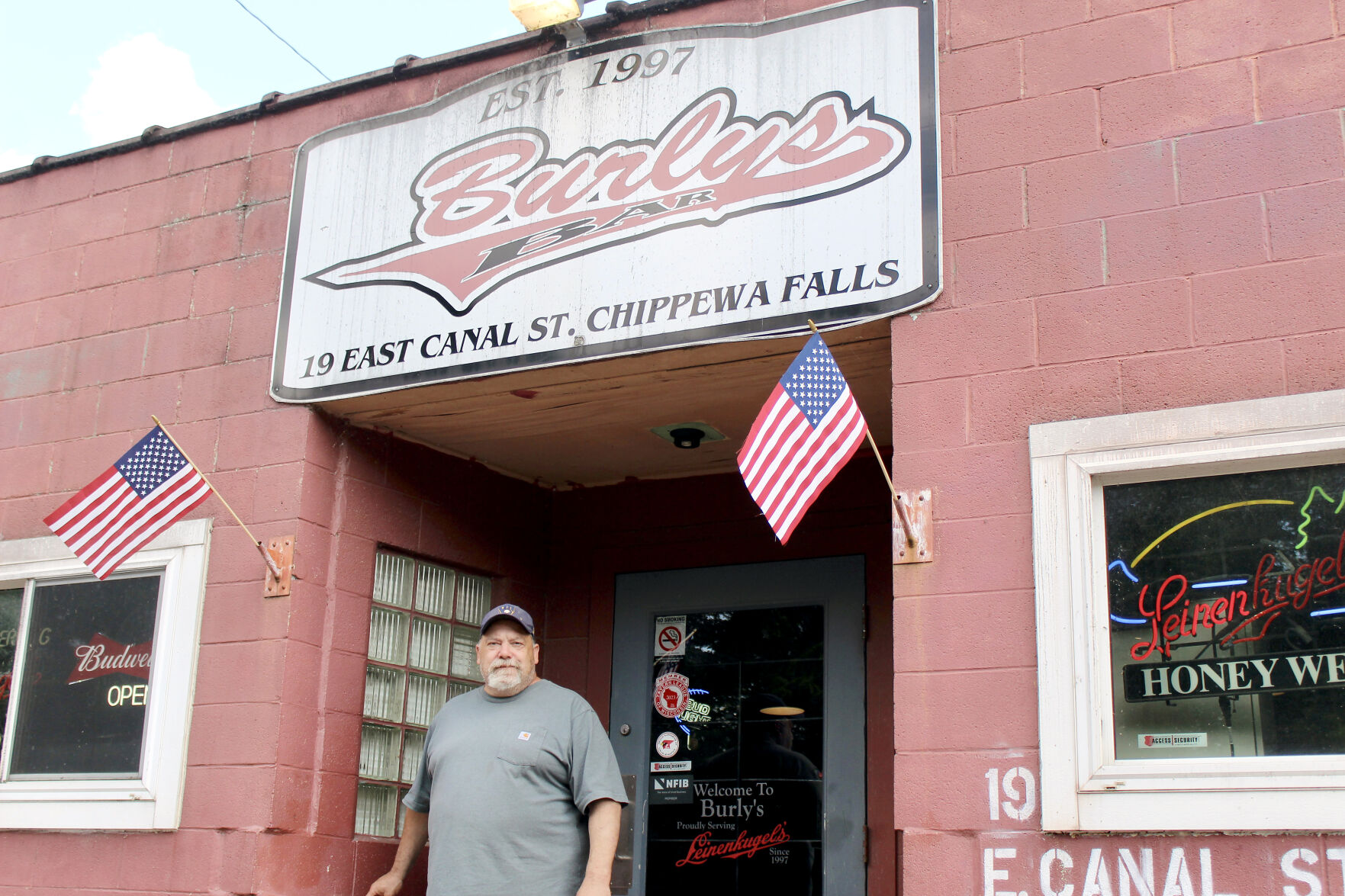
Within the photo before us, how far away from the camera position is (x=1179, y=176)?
4.62 m

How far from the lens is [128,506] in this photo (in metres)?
5.66

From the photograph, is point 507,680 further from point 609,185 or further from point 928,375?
point 609,185

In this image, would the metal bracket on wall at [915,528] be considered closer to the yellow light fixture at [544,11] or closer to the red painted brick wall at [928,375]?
the red painted brick wall at [928,375]

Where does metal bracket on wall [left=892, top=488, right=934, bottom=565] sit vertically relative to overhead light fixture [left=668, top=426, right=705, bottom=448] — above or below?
below

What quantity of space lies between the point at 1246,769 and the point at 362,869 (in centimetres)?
357

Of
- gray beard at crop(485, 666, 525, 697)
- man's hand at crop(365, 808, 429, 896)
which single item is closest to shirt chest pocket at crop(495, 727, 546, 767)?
gray beard at crop(485, 666, 525, 697)

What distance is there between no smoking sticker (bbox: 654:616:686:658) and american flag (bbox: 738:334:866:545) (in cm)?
225

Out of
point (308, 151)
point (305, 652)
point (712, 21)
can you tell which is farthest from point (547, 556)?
point (712, 21)

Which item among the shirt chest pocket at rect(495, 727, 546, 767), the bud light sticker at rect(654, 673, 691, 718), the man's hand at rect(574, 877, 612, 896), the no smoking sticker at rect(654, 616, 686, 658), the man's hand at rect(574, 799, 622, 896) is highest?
the no smoking sticker at rect(654, 616, 686, 658)

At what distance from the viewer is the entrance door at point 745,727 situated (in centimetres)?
611

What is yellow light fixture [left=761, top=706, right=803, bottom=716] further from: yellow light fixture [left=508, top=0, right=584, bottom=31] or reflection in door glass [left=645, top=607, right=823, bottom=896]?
yellow light fixture [left=508, top=0, right=584, bottom=31]

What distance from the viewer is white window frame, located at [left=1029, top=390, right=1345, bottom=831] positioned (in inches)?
156

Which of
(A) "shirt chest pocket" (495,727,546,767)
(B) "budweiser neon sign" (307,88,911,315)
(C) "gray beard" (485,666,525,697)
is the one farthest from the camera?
(B) "budweiser neon sign" (307,88,911,315)

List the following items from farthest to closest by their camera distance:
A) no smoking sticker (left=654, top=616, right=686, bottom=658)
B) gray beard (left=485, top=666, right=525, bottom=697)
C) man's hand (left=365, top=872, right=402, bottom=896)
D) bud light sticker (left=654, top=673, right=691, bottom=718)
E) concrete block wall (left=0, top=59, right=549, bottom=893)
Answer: no smoking sticker (left=654, top=616, right=686, bottom=658) → bud light sticker (left=654, top=673, right=691, bottom=718) → concrete block wall (left=0, top=59, right=549, bottom=893) → man's hand (left=365, top=872, right=402, bottom=896) → gray beard (left=485, top=666, right=525, bottom=697)
